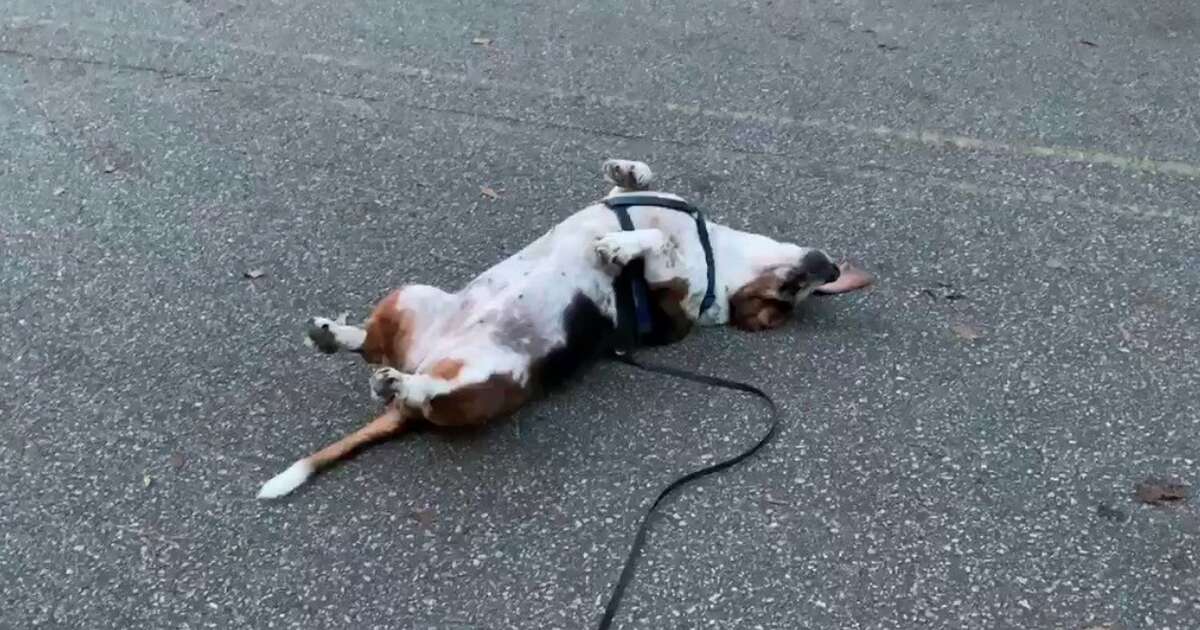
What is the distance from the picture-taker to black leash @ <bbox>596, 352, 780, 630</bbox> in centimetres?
282

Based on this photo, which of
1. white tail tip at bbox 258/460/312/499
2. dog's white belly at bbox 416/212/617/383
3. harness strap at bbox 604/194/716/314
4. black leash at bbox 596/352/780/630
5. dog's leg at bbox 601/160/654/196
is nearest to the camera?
black leash at bbox 596/352/780/630

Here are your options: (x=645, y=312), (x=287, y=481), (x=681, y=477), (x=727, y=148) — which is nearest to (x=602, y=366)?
(x=645, y=312)

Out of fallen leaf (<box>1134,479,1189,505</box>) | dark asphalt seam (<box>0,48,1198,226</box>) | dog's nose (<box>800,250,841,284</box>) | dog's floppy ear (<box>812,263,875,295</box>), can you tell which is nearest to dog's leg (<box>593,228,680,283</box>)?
dog's nose (<box>800,250,841,284</box>)

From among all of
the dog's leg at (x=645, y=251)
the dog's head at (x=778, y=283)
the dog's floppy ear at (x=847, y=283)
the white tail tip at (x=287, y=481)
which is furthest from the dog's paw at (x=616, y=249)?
the white tail tip at (x=287, y=481)

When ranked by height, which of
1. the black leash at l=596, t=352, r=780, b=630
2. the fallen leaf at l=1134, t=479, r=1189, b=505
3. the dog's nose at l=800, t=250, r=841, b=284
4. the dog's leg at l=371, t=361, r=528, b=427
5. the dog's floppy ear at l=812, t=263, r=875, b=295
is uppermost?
the dog's nose at l=800, t=250, r=841, b=284

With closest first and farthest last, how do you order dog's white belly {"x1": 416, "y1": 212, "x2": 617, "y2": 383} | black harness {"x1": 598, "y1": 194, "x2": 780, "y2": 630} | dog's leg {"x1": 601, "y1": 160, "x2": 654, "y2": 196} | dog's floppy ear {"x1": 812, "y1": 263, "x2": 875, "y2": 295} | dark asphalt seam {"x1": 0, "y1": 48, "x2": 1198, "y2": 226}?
dog's white belly {"x1": 416, "y1": 212, "x2": 617, "y2": 383} → black harness {"x1": 598, "y1": 194, "x2": 780, "y2": 630} → dog's floppy ear {"x1": 812, "y1": 263, "x2": 875, "y2": 295} → dog's leg {"x1": 601, "y1": 160, "x2": 654, "y2": 196} → dark asphalt seam {"x1": 0, "y1": 48, "x2": 1198, "y2": 226}

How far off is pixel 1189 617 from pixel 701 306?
1.51 metres

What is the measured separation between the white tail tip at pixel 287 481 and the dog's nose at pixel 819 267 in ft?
4.94

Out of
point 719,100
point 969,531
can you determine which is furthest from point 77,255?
point 969,531

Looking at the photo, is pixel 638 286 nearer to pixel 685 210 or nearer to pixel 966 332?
pixel 685 210

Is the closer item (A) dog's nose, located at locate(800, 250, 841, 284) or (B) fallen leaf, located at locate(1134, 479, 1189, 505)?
(B) fallen leaf, located at locate(1134, 479, 1189, 505)

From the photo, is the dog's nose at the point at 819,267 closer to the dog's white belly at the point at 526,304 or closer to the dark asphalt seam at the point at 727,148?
the dog's white belly at the point at 526,304

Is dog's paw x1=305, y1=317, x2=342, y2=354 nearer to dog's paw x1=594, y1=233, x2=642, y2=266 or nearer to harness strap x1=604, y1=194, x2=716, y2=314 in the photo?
dog's paw x1=594, y1=233, x2=642, y2=266

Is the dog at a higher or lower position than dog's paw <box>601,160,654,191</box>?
lower
